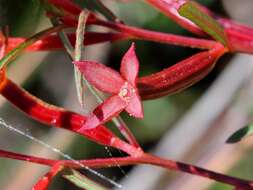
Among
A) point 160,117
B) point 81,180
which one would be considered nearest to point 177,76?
point 81,180

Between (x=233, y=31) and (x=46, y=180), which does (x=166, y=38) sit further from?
(x=46, y=180)

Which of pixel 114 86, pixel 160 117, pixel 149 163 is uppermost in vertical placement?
pixel 114 86

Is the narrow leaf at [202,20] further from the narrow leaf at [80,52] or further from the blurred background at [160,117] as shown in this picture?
the blurred background at [160,117]

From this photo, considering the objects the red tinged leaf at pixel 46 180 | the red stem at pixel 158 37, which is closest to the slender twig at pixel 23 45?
the red stem at pixel 158 37

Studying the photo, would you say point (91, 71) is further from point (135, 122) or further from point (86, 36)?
point (135, 122)

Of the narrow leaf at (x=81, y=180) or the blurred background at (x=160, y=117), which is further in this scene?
the blurred background at (x=160, y=117)

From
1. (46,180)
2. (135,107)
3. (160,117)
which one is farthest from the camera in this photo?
(160,117)

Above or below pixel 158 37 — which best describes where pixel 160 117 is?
below

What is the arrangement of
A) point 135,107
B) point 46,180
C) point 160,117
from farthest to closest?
point 160,117 < point 46,180 < point 135,107

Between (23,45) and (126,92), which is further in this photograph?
(23,45)
